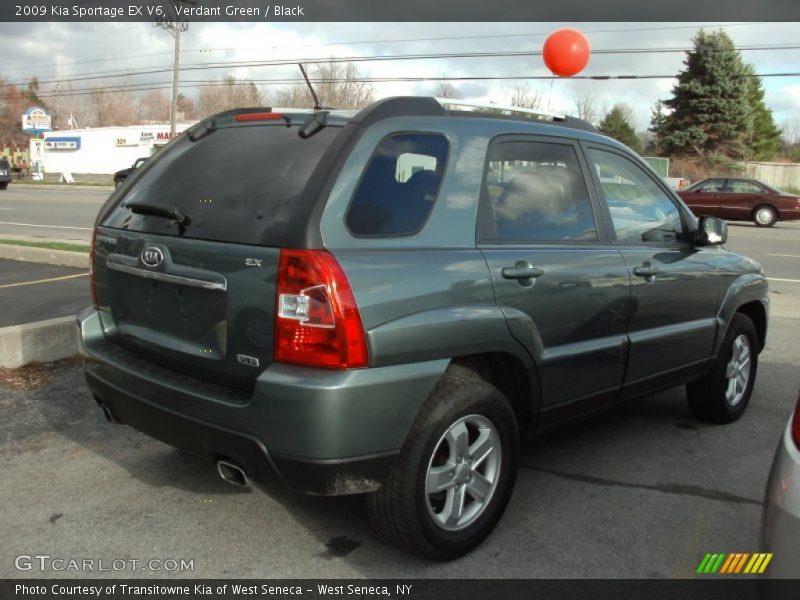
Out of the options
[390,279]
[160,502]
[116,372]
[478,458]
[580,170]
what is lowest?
[160,502]

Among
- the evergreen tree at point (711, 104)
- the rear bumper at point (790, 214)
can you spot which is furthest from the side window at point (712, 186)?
the evergreen tree at point (711, 104)

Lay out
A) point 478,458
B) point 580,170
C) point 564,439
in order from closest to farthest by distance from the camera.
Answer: point 478,458, point 580,170, point 564,439

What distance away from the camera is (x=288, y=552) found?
3061 mm

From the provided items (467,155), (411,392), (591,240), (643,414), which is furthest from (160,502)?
(643,414)

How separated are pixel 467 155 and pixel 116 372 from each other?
1827 millimetres

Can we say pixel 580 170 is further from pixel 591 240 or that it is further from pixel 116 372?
pixel 116 372

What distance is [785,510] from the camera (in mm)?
2010

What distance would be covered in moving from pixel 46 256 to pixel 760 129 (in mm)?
51418

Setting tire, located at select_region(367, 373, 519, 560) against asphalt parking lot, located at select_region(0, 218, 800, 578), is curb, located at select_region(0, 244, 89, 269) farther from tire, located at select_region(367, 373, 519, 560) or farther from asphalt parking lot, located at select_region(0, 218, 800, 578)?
tire, located at select_region(367, 373, 519, 560)

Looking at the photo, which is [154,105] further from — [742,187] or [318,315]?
[318,315]

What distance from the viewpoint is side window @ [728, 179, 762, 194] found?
23.2 metres

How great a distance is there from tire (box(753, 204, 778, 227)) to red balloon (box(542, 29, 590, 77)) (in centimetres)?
908

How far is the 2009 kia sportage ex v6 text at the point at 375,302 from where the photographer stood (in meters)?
2.61

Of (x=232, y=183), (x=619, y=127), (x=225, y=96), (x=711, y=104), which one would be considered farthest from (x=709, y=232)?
(x=225, y=96)
